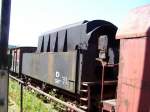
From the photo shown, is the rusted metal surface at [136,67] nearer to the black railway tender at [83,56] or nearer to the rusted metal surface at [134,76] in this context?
the rusted metal surface at [134,76]

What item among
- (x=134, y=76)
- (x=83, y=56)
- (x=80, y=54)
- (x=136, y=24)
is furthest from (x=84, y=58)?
(x=134, y=76)

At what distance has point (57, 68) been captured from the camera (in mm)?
11797

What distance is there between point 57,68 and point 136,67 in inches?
317

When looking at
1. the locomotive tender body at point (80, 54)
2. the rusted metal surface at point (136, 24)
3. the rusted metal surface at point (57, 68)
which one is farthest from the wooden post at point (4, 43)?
the rusted metal surface at point (57, 68)

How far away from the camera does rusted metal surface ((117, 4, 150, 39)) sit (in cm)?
387

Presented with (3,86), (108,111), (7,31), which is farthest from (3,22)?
(108,111)

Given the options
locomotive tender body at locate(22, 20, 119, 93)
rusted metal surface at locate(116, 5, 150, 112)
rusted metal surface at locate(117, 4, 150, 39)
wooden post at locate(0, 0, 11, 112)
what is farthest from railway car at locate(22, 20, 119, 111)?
rusted metal surface at locate(116, 5, 150, 112)

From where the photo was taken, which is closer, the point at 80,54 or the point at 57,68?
the point at 80,54

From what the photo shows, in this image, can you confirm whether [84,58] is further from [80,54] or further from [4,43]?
[4,43]

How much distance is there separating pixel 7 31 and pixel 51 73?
7.61m

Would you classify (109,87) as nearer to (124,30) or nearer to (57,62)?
(57,62)

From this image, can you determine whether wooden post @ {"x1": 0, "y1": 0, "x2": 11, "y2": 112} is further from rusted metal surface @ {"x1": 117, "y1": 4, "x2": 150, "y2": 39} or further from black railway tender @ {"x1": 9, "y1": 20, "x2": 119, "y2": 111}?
black railway tender @ {"x1": 9, "y1": 20, "x2": 119, "y2": 111}

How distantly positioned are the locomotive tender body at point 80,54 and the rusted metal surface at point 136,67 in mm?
4430

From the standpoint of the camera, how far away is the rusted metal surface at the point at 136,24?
387 cm
